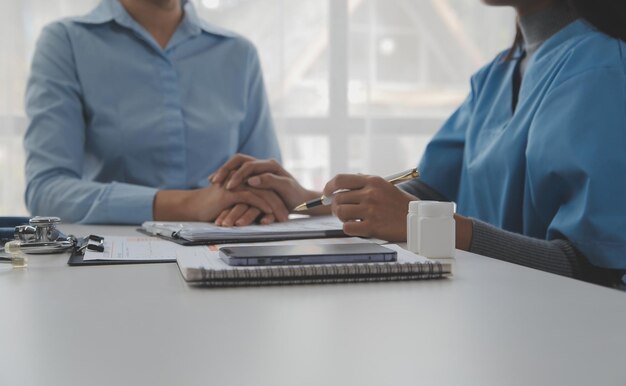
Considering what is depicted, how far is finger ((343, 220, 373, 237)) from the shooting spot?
3.26 feet

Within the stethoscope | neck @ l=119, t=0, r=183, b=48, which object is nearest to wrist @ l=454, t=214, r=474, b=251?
the stethoscope

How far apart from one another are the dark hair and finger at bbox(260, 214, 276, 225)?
2.09 ft

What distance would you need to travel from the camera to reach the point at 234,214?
1.25 m

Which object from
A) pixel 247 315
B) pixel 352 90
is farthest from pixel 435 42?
pixel 247 315

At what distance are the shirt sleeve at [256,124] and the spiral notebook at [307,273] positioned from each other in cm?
115

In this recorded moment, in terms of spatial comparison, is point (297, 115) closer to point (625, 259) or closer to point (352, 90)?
point (352, 90)

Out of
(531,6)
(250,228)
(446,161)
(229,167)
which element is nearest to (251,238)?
(250,228)

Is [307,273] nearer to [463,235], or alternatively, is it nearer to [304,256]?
[304,256]

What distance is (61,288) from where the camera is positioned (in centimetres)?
65

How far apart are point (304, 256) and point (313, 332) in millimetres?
211

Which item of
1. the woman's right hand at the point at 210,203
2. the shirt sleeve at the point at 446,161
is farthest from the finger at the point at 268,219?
the shirt sleeve at the point at 446,161

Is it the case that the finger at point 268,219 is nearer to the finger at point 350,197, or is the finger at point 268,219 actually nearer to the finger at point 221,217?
the finger at point 221,217

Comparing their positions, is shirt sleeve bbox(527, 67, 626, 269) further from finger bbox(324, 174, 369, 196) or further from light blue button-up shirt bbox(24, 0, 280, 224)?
light blue button-up shirt bbox(24, 0, 280, 224)

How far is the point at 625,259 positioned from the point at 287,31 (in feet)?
5.42
